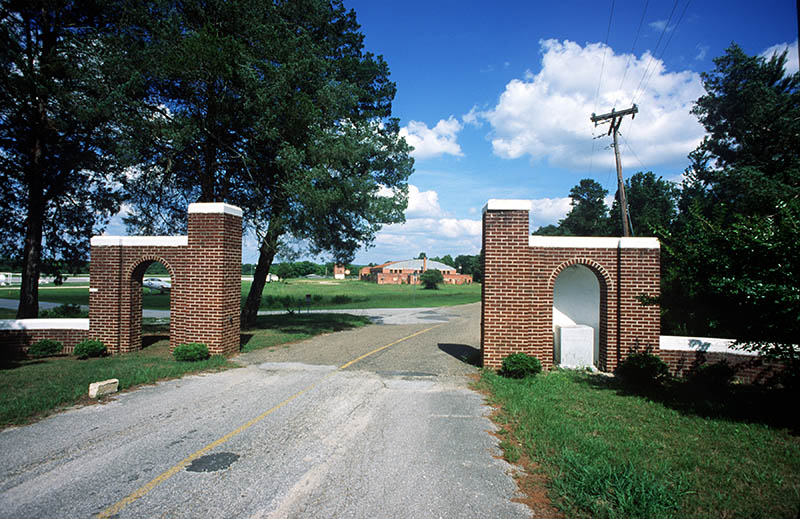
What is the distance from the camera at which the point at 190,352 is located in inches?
424

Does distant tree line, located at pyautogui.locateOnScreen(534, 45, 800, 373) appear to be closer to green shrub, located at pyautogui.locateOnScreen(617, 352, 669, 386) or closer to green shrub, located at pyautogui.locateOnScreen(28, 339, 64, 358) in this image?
green shrub, located at pyautogui.locateOnScreen(617, 352, 669, 386)

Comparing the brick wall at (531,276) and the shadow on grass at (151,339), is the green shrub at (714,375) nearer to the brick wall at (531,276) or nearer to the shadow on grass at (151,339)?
the brick wall at (531,276)

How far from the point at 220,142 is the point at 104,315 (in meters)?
6.87

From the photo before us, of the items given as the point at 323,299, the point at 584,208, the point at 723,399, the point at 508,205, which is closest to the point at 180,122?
the point at 508,205

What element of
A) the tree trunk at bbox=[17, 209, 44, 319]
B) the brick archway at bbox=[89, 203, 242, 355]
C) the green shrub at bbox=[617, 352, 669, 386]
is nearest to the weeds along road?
the brick archway at bbox=[89, 203, 242, 355]

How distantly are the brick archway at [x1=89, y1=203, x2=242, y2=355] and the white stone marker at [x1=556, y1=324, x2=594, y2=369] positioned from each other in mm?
9097

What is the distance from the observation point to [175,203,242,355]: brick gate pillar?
11.5 meters

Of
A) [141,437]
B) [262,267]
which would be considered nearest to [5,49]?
[262,267]

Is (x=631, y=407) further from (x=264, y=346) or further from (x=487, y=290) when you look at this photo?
(x=264, y=346)

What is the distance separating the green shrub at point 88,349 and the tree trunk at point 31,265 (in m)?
6.98

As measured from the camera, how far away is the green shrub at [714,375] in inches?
360

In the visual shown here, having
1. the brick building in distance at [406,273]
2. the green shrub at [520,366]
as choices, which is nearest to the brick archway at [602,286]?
the green shrub at [520,366]

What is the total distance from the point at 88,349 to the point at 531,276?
12.1 metres

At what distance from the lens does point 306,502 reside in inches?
163
